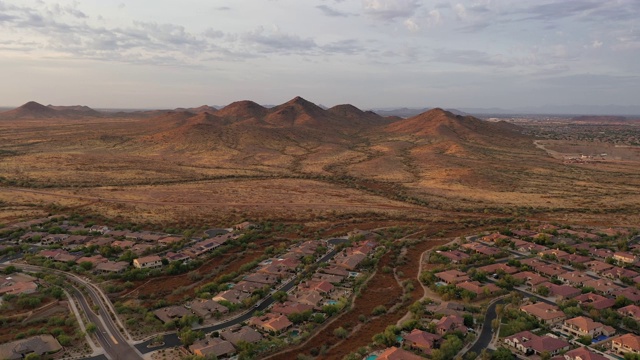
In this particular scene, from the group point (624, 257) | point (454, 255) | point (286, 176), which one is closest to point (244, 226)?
point (454, 255)

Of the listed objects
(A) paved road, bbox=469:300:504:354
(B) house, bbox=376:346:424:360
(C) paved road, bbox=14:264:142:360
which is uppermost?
(B) house, bbox=376:346:424:360

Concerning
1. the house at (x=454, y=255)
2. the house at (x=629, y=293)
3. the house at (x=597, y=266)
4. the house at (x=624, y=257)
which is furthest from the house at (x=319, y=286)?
the house at (x=624, y=257)

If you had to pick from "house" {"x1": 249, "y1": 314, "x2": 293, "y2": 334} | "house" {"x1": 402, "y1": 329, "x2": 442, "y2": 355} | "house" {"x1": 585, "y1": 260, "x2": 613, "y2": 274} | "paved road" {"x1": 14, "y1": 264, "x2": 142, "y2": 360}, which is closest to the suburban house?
"house" {"x1": 402, "y1": 329, "x2": 442, "y2": 355}

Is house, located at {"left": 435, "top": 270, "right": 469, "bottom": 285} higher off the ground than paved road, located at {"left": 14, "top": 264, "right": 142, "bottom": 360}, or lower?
higher

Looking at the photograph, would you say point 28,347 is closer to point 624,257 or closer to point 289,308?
point 289,308

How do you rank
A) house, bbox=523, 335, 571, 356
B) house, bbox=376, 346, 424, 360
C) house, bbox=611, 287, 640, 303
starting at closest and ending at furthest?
1. house, bbox=376, 346, 424, 360
2. house, bbox=523, 335, 571, 356
3. house, bbox=611, 287, 640, 303

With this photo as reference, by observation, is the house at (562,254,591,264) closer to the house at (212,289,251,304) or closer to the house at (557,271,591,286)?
the house at (557,271,591,286)

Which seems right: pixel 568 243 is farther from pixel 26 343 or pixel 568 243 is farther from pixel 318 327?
pixel 26 343

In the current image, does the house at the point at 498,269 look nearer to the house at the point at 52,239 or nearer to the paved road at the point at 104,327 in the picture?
the paved road at the point at 104,327
